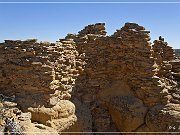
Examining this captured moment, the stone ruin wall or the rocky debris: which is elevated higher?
the rocky debris

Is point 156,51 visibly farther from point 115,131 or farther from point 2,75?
point 2,75

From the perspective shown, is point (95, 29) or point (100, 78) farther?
point (95, 29)

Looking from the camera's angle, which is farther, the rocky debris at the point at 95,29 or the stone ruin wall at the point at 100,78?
the rocky debris at the point at 95,29

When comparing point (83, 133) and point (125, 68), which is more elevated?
point (125, 68)

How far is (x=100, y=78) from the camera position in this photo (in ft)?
42.9

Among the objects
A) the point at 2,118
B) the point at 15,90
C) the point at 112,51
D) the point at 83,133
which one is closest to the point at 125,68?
the point at 112,51

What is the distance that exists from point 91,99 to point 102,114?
2.30ft

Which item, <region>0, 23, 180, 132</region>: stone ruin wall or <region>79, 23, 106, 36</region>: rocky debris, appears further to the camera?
<region>79, 23, 106, 36</region>: rocky debris

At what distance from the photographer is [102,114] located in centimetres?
1293

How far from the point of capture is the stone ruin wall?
36.6ft

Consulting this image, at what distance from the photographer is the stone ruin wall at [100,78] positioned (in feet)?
36.6

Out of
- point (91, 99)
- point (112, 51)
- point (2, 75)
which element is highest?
point (112, 51)

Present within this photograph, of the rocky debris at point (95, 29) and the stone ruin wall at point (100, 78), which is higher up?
the rocky debris at point (95, 29)

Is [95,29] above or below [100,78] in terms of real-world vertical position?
above
